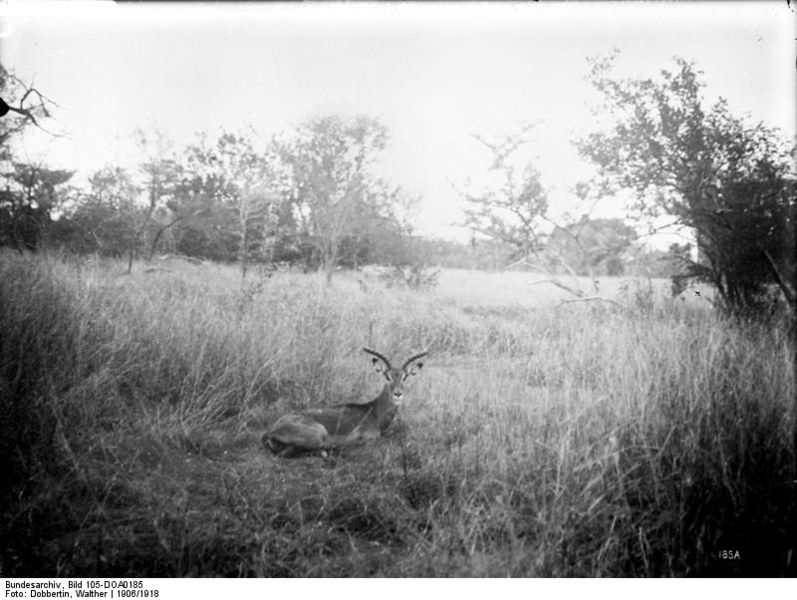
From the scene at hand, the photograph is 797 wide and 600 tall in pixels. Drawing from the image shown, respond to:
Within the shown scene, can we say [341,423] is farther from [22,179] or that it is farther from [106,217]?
[22,179]

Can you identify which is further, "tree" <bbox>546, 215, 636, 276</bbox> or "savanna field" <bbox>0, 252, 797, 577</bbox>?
"tree" <bbox>546, 215, 636, 276</bbox>

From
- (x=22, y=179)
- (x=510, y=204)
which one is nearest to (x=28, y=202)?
(x=22, y=179)

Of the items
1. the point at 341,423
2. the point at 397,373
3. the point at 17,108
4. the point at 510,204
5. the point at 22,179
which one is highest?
the point at 17,108

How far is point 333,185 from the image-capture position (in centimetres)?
396

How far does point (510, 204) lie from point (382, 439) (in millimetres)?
2941

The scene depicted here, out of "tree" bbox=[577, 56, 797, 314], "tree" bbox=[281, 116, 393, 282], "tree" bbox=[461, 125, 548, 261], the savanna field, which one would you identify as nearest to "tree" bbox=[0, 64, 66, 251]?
the savanna field

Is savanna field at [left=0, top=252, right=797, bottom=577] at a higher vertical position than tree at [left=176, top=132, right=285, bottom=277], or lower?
lower

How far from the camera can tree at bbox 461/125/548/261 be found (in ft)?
12.9

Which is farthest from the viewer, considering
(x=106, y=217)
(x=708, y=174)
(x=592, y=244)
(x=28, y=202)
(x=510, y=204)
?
(x=510, y=204)

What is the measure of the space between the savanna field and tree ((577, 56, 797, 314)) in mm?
501

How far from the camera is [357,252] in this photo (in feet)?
13.7

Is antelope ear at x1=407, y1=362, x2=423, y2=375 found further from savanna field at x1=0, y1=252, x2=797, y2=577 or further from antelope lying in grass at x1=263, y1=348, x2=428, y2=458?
savanna field at x1=0, y1=252, x2=797, y2=577

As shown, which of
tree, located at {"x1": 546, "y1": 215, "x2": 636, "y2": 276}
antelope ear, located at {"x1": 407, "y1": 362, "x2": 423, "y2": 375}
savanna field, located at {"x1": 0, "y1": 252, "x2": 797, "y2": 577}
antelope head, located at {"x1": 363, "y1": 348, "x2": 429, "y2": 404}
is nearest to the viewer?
savanna field, located at {"x1": 0, "y1": 252, "x2": 797, "y2": 577}
